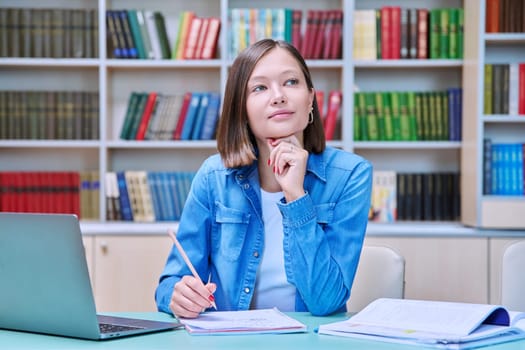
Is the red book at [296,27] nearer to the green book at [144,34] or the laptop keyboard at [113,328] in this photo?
the green book at [144,34]

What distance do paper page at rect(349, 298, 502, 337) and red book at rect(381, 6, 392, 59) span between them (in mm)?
2290

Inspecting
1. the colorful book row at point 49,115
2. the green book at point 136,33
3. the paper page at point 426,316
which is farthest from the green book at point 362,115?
the paper page at point 426,316

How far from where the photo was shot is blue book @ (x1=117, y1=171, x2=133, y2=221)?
11.9 feet

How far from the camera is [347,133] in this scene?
3.58 meters

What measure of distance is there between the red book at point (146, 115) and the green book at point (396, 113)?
1144mm

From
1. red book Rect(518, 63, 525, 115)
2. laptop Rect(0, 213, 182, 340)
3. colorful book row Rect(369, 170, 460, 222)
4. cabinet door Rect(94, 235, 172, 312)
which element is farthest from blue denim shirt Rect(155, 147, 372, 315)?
red book Rect(518, 63, 525, 115)

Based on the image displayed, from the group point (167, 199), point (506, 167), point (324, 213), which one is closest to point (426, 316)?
point (324, 213)

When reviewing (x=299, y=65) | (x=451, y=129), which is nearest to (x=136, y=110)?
(x=451, y=129)

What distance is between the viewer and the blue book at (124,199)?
11.9 ft

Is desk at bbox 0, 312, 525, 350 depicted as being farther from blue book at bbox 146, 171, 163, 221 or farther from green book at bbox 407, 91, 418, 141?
green book at bbox 407, 91, 418, 141

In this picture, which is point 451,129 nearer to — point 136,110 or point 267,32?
point 267,32

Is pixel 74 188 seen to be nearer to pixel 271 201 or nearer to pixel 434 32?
pixel 434 32

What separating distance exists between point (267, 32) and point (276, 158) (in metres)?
1.94

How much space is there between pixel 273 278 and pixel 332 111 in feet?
6.37
